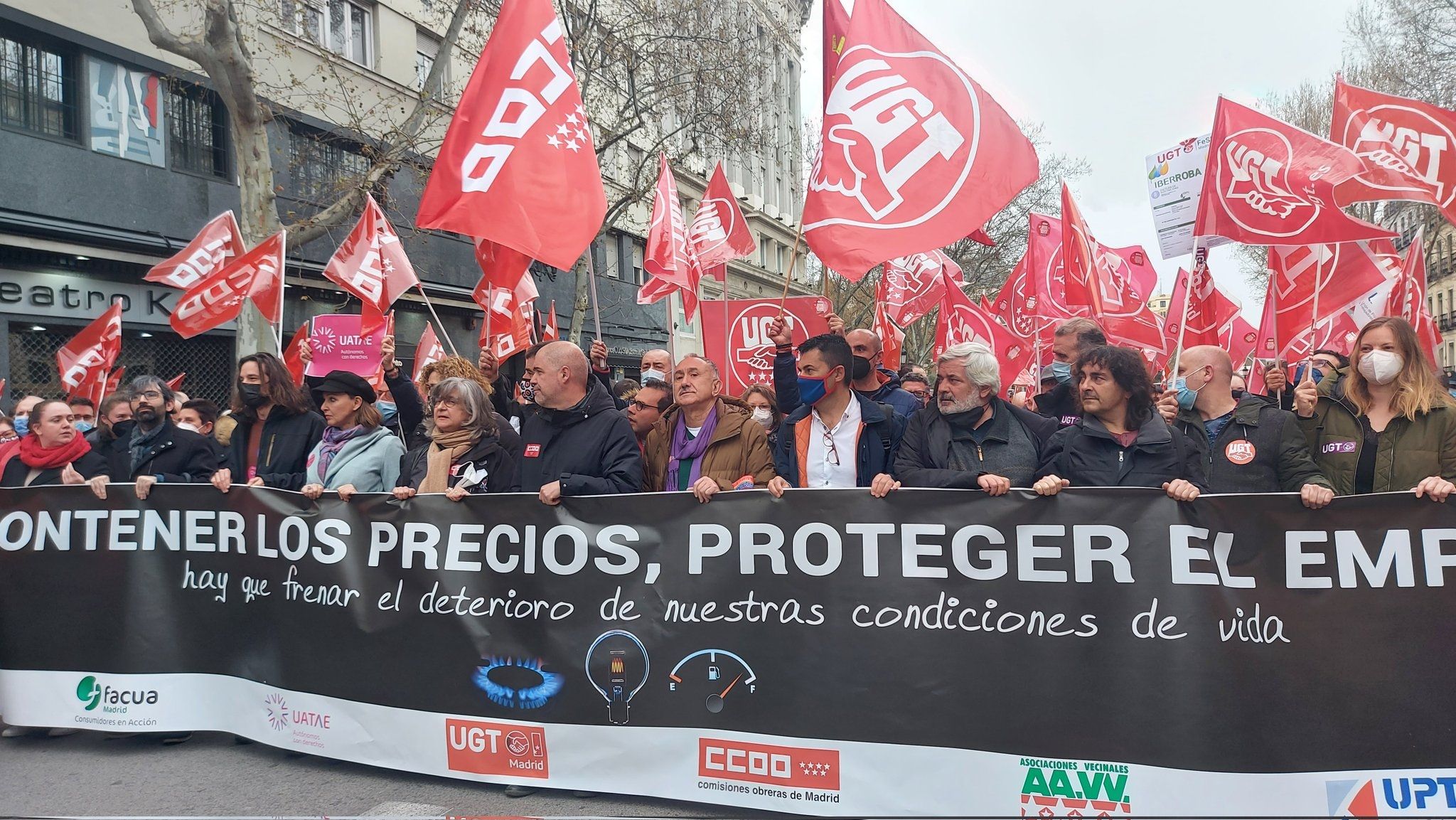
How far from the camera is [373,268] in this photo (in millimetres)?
7922

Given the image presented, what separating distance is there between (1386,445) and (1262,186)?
8.42 ft

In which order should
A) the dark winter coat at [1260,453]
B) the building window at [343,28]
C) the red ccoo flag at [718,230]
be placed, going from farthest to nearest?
the building window at [343,28], the red ccoo flag at [718,230], the dark winter coat at [1260,453]

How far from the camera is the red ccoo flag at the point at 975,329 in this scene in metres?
11.8

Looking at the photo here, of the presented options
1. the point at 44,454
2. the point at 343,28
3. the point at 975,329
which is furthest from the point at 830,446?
the point at 343,28

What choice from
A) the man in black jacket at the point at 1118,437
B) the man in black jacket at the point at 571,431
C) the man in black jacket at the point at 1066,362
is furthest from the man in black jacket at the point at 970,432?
the man in black jacket at the point at 571,431

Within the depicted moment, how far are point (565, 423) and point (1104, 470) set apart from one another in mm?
2319

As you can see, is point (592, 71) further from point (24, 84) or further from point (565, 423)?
point (565, 423)

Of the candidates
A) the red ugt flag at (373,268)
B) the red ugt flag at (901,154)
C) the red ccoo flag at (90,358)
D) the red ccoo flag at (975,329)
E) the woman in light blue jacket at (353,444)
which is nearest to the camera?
the red ugt flag at (901,154)

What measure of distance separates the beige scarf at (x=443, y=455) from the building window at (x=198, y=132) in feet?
43.9

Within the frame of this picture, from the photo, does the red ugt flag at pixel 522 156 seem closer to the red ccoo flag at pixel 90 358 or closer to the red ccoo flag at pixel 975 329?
the red ccoo flag at pixel 90 358

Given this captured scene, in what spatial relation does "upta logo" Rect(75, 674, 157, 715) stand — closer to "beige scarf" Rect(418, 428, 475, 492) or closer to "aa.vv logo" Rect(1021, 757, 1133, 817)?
"beige scarf" Rect(418, 428, 475, 492)

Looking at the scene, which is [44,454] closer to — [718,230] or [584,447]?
[584,447]

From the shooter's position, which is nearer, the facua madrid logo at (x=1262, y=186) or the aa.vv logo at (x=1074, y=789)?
the aa.vv logo at (x=1074, y=789)

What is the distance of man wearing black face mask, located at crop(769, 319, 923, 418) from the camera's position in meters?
Answer: 4.78
